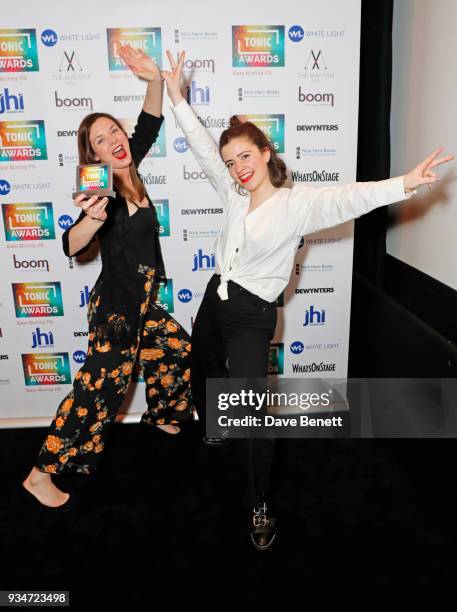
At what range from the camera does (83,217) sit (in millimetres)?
2018

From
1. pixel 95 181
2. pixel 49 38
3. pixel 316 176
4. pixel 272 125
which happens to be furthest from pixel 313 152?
pixel 49 38

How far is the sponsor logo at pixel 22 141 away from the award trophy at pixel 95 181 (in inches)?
33.8

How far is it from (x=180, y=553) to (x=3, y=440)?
4.52 feet

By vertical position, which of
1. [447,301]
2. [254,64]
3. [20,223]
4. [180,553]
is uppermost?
[254,64]

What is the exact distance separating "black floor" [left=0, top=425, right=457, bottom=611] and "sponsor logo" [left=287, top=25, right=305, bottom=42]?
2019 millimetres

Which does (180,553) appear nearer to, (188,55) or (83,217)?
(83,217)

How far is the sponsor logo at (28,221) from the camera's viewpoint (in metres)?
2.73

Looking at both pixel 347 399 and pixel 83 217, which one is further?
pixel 347 399

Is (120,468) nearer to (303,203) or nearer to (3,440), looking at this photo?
(3,440)

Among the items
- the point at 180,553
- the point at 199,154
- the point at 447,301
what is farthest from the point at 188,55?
the point at 180,553

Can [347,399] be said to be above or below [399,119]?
below

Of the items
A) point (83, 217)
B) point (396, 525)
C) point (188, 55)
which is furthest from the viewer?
point (188, 55)

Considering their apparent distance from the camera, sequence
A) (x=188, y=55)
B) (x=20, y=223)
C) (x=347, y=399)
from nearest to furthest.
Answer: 1. (x=188, y=55)
2. (x=20, y=223)
3. (x=347, y=399)

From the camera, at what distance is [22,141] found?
2637 millimetres
